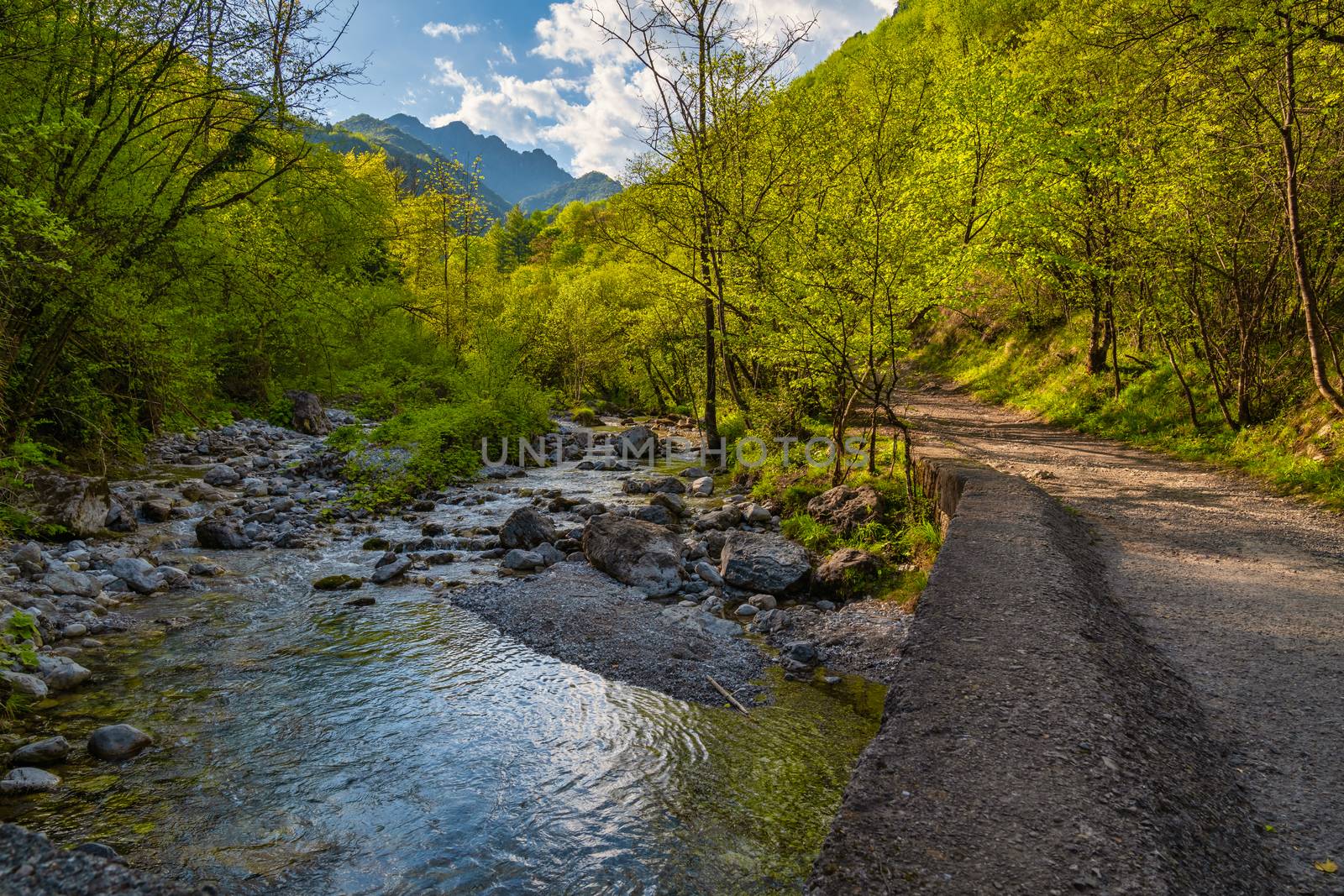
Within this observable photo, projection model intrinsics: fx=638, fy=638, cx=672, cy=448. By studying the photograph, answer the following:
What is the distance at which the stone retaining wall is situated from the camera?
2551 mm

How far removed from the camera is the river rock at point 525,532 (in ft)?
36.4

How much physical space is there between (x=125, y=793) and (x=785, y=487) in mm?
10387

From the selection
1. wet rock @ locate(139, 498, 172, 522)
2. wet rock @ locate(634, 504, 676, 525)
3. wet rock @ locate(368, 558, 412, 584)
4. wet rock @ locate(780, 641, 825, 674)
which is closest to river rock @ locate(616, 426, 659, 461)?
wet rock @ locate(634, 504, 676, 525)

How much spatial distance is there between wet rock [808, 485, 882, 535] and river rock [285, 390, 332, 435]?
1975 cm

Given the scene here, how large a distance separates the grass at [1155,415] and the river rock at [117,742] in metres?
14.0

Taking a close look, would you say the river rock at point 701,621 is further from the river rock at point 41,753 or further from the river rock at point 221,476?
the river rock at point 221,476

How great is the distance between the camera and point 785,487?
12742 millimetres

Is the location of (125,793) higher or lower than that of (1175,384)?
lower

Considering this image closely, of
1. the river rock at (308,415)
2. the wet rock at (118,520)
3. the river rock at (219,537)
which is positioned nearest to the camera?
the river rock at (219,537)

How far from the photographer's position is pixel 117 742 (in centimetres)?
501

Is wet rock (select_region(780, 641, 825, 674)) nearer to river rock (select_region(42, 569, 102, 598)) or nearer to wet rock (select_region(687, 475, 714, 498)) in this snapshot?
wet rock (select_region(687, 475, 714, 498))

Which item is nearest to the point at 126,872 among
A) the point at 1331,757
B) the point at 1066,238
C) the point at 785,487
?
the point at 1331,757

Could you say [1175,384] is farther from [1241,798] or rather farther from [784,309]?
[1241,798]

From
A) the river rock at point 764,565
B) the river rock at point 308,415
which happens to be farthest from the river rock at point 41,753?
the river rock at point 308,415
